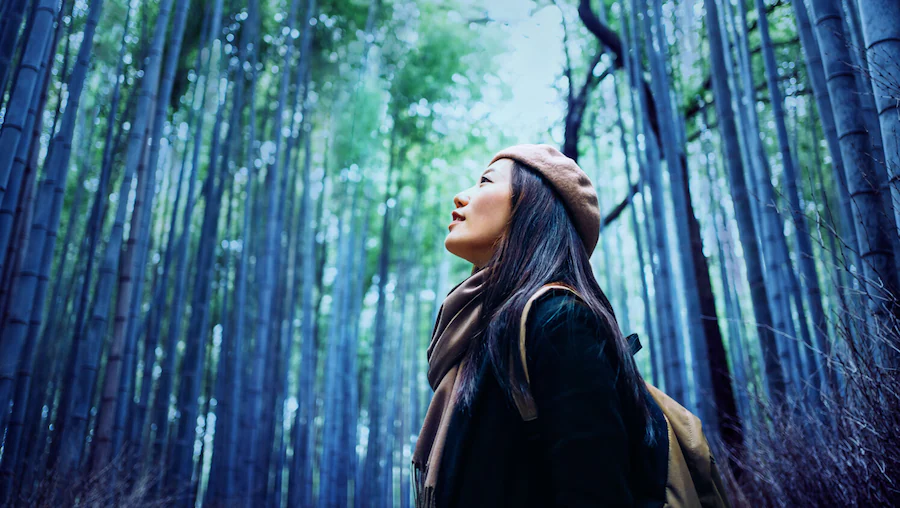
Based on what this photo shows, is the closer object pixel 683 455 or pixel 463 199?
pixel 683 455

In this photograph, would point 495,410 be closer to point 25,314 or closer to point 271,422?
point 25,314

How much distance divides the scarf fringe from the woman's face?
33 centimetres

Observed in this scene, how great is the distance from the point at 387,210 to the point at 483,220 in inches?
250

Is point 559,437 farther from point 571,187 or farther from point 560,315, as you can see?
point 571,187

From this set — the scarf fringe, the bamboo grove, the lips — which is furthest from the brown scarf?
the bamboo grove

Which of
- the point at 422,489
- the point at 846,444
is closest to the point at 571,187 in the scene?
the point at 422,489

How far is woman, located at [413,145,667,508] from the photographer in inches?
29.7

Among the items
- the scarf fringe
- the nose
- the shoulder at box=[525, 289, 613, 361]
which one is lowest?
the scarf fringe

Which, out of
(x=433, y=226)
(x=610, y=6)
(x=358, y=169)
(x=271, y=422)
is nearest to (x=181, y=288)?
(x=271, y=422)

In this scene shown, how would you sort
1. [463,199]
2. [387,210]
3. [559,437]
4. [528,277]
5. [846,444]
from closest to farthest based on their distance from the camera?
[559,437], [528,277], [463,199], [846,444], [387,210]

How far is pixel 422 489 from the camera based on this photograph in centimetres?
85

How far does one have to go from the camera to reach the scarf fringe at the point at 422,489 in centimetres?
81

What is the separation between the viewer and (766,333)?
10.1ft

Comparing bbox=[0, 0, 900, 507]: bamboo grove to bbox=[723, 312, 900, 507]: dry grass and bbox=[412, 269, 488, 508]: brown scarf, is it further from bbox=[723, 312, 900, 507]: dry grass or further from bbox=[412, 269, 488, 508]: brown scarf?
bbox=[412, 269, 488, 508]: brown scarf
